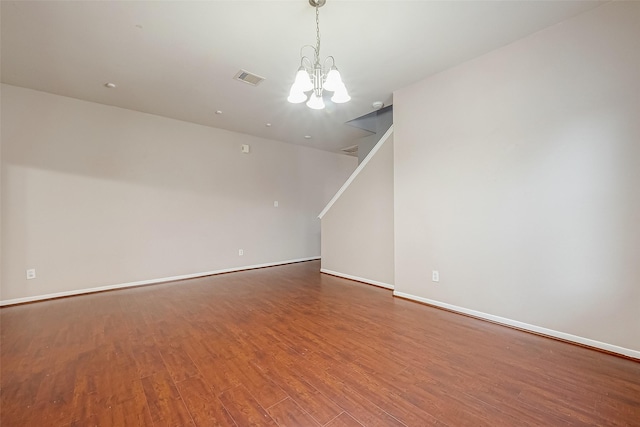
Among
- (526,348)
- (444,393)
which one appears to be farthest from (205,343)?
(526,348)

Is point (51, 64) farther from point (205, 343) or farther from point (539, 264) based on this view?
point (539, 264)

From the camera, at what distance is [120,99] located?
146 inches

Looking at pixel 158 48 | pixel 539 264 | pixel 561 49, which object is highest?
pixel 158 48

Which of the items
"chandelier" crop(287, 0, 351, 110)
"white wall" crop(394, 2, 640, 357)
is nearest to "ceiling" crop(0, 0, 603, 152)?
"white wall" crop(394, 2, 640, 357)

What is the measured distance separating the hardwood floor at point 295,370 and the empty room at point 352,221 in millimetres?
18

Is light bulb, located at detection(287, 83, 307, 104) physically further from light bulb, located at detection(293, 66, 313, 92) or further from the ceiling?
the ceiling

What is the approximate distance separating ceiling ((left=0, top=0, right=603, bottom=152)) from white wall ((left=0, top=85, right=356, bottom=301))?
487 mm

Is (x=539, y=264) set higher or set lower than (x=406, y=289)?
higher

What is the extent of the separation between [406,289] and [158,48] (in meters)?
3.91

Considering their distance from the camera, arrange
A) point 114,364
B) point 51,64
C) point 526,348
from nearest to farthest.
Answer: point 114,364 → point 526,348 → point 51,64

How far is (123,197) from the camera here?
159 inches

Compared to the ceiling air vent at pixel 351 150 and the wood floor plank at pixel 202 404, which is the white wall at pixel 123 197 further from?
the wood floor plank at pixel 202 404

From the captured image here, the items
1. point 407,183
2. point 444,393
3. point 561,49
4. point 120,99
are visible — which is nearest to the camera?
point 444,393

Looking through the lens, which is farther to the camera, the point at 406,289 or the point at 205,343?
the point at 406,289
